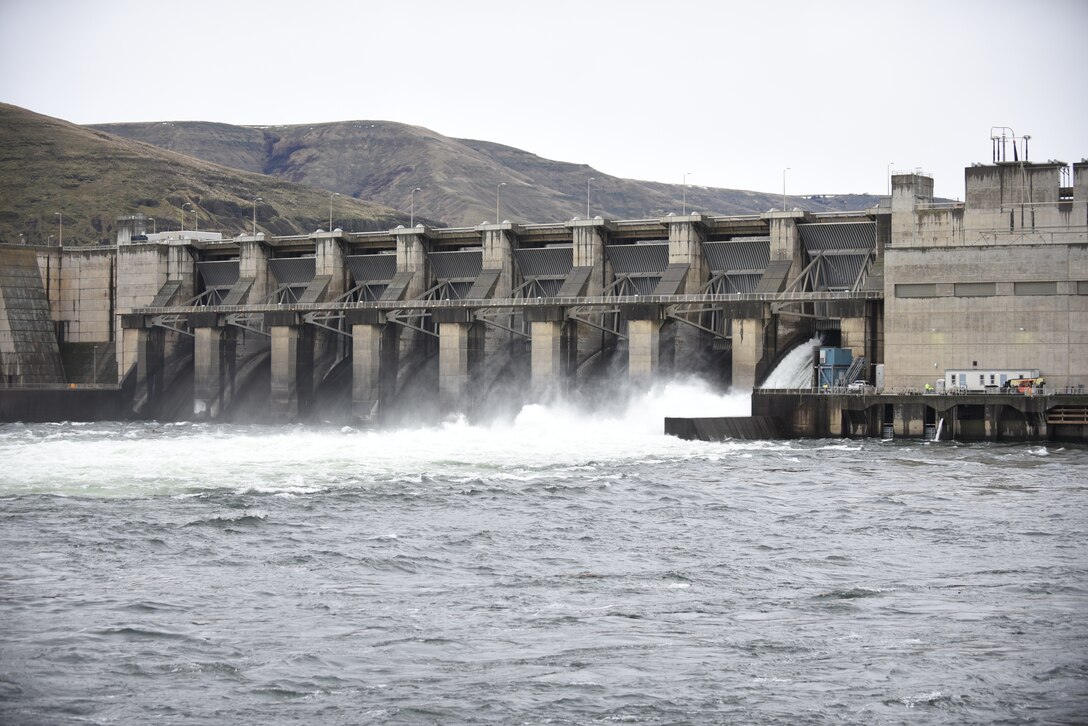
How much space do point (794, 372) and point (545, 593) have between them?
42811 millimetres

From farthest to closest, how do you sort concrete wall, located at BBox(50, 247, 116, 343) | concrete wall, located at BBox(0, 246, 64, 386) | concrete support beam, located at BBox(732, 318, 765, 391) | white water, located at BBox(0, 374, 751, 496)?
concrete wall, located at BBox(50, 247, 116, 343), concrete wall, located at BBox(0, 246, 64, 386), concrete support beam, located at BBox(732, 318, 765, 391), white water, located at BBox(0, 374, 751, 496)

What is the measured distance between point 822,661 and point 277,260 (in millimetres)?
71577

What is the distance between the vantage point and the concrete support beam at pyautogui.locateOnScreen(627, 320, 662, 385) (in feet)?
231

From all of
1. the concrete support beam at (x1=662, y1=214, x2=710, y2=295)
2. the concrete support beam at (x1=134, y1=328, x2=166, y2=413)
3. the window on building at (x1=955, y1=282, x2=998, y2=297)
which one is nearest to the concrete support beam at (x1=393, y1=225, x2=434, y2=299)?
the concrete support beam at (x1=662, y1=214, x2=710, y2=295)

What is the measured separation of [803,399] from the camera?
206ft

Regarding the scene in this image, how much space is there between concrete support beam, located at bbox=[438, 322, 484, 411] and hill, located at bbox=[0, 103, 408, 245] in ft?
249

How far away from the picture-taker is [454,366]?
77062 mm

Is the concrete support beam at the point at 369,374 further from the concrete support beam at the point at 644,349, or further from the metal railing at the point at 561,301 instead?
the concrete support beam at the point at 644,349

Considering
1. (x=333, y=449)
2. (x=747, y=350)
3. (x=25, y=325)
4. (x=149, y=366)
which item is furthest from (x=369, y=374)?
(x=25, y=325)

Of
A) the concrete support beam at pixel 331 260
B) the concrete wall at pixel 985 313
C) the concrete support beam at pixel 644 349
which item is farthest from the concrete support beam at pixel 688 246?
the concrete support beam at pixel 331 260

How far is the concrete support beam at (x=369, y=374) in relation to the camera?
79.2 meters

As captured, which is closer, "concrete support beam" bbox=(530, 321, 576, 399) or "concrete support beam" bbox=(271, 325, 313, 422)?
"concrete support beam" bbox=(530, 321, 576, 399)

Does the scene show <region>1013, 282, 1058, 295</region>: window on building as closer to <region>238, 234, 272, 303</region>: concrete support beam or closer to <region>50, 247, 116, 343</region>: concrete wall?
<region>238, 234, 272, 303</region>: concrete support beam

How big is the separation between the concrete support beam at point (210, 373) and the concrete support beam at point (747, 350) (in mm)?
35423
